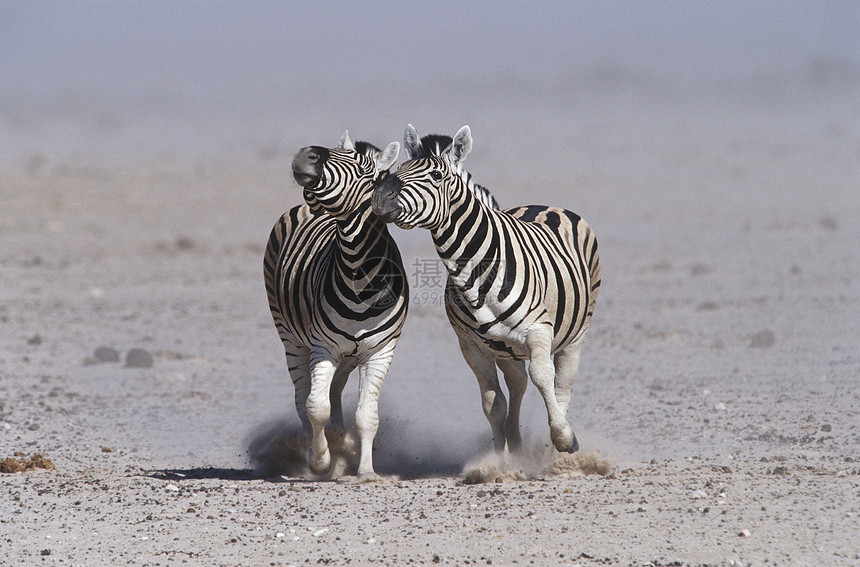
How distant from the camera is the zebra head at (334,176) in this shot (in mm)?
6312

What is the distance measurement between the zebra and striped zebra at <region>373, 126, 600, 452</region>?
5 centimetres

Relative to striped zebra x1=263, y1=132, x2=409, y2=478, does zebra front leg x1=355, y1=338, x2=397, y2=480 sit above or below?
below

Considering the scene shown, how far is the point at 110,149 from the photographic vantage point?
50.6m

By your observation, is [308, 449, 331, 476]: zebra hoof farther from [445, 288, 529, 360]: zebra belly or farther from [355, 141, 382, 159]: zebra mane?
[355, 141, 382, 159]: zebra mane

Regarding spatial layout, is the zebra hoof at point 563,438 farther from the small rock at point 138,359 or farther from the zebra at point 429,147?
the small rock at point 138,359

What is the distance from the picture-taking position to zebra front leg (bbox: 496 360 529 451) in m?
7.37

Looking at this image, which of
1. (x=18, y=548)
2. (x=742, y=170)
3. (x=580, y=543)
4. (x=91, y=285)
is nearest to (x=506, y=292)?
(x=580, y=543)

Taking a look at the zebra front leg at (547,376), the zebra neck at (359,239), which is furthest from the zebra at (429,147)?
the zebra front leg at (547,376)

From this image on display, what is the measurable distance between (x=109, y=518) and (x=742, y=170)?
109 feet

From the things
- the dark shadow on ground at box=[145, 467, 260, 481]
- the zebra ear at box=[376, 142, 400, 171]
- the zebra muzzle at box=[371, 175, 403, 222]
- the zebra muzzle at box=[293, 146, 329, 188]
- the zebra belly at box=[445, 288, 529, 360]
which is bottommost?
the dark shadow on ground at box=[145, 467, 260, 481]

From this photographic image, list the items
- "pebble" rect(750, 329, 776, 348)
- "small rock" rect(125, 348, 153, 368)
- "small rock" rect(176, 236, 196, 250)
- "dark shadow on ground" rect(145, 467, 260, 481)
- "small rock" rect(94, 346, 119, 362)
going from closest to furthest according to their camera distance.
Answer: "dark shadow on ground" rect(145, 467, 260, 481) < "small rock" rect(125, 348, 153, 368) < "small rock" rect(94, 346, 119, 362) < "pebble" rect(750, 329, 776, 348) < "small rock" rect(176, 236, 196, 250)

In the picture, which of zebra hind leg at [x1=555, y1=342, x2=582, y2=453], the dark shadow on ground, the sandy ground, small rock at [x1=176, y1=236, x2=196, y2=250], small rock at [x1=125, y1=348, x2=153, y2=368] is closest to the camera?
the sandy ground

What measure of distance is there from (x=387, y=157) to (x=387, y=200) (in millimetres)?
1048

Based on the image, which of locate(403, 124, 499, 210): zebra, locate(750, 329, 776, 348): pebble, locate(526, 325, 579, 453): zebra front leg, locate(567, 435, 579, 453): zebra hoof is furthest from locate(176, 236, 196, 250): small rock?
locate(526, 325, 579, 453): zebra front leg
